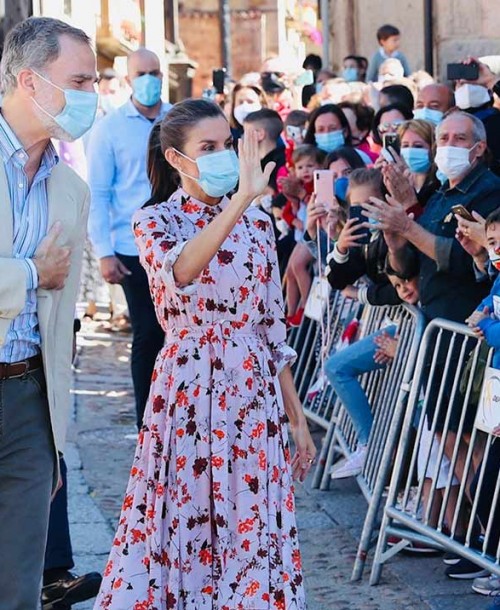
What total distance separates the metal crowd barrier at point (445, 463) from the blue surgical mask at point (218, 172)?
4.48 feet

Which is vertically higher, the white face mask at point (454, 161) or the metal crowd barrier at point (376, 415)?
the white face mask at point (454, 161)

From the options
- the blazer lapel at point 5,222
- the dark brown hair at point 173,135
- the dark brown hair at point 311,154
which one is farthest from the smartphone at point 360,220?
the blazer lapel at point 5,222

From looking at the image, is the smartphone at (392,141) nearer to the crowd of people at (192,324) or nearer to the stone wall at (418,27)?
the crowd of people at (192,324)

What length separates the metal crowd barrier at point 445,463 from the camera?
19.1ft

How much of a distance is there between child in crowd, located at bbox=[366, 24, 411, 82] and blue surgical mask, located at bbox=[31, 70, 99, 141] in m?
10.9

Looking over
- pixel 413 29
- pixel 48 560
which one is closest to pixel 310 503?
pixel 48 560

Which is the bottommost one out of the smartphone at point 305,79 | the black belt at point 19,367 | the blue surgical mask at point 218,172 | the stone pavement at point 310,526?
the stone pavement at point 310,526

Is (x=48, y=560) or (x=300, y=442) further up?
(x=300, y=442)

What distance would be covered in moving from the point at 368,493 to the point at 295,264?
2.81 meters

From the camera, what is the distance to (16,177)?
4.35m

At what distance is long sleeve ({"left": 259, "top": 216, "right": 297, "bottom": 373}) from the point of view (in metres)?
5.16

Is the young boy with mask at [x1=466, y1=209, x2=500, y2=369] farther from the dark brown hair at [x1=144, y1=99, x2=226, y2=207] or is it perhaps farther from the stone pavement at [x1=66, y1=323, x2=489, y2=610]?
the dark brown hair at [x1=144, y1=99, x2=226, y2=207]

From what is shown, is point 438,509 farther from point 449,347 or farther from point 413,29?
point 413,29

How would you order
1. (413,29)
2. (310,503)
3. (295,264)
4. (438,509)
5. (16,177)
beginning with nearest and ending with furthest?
(16,177) → (438,509) → (310,503) → (295,264) → (413,29)
